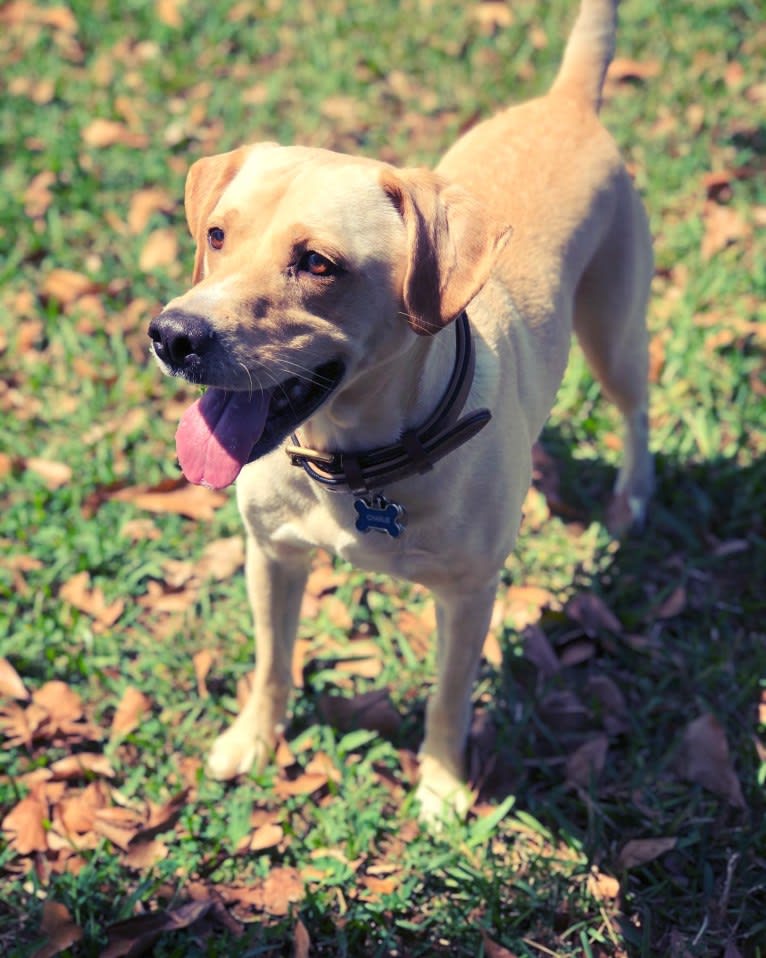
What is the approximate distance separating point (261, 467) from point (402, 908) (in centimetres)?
147

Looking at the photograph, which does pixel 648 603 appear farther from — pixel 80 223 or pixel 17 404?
pixel 80 223

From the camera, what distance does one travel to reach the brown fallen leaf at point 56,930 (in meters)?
2.92

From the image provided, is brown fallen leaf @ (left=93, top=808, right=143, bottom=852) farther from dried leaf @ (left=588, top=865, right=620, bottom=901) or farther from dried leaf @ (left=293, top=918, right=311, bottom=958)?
dried leaf @ (left=588, top=865, right=620, bottom=901)

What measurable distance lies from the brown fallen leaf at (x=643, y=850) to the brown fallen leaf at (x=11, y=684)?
2.14 m

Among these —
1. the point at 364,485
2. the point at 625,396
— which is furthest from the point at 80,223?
the point at 364,485

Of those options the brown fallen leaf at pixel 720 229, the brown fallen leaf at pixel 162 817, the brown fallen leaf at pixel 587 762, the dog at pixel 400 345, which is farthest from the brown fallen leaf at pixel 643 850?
the brown fallen leaf at pixel 720 229

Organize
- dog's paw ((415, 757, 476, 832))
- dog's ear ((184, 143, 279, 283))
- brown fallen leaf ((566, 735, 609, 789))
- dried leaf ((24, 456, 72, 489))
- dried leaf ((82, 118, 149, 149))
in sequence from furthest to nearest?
dried leaf ((82, 118, 149, 149)) < dried leaf ((24, 456, 72, 489)) < brown fallen leaf ((566, 735, 609, 789)) < dog's paw ((415, 757, 476, 832)) < dog's ear ((184, 143, 279, 283))

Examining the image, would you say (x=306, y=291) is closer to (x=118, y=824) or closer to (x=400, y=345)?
(x=400, y=345)

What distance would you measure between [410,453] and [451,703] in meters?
1.14

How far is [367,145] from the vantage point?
230 inches

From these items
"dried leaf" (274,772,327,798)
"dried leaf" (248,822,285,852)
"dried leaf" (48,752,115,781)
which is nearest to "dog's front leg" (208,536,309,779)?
"dried leaf" (274,772,327,798)

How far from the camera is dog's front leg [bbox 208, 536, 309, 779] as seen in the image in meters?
3.28

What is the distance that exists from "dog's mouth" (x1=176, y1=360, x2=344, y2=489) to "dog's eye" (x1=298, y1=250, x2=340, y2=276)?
8.6 inches

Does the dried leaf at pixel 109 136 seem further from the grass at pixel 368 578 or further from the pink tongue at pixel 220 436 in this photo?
the pink tongue at pixel 220 436
